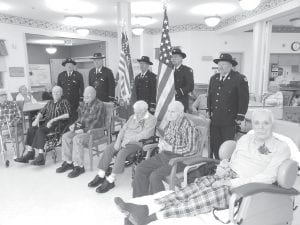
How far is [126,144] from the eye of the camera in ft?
10.4

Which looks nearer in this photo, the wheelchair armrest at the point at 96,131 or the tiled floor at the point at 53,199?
the tiled floor at the point at 53,199

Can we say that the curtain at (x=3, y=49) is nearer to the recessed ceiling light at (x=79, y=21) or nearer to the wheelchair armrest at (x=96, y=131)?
the recessed ceiling light at (x=79, y=21)

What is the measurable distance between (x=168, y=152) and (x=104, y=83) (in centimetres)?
229

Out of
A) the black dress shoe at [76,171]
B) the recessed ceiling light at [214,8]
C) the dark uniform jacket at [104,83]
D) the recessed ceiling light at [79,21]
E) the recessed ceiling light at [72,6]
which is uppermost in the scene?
the recessed ceiling light at [214,8]

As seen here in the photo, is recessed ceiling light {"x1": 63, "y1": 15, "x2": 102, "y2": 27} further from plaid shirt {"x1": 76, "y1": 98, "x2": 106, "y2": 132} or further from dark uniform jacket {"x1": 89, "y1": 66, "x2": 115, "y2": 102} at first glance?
plaid shirt {"x1": 76, "y1": 98, "x2": 106, "y2": 132}

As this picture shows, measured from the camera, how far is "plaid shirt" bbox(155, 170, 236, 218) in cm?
181

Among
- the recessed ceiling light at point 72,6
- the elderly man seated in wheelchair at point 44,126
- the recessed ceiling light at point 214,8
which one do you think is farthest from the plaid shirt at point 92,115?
the recessed ceiling light at point 214,8

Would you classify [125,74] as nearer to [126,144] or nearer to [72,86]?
[72,86]

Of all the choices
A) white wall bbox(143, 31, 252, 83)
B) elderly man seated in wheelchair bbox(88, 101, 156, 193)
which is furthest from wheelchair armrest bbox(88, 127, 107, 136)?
white wall bbox(143, 31, 252, 83)

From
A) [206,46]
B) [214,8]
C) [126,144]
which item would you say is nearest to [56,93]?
[126,144]

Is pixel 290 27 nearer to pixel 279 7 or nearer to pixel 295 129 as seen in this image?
pixel 279 7

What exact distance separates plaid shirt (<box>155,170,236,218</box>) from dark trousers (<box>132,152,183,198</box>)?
1.65 feet

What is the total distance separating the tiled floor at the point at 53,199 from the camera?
8.34 ft

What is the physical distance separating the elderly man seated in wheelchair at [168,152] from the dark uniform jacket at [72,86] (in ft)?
8.19
